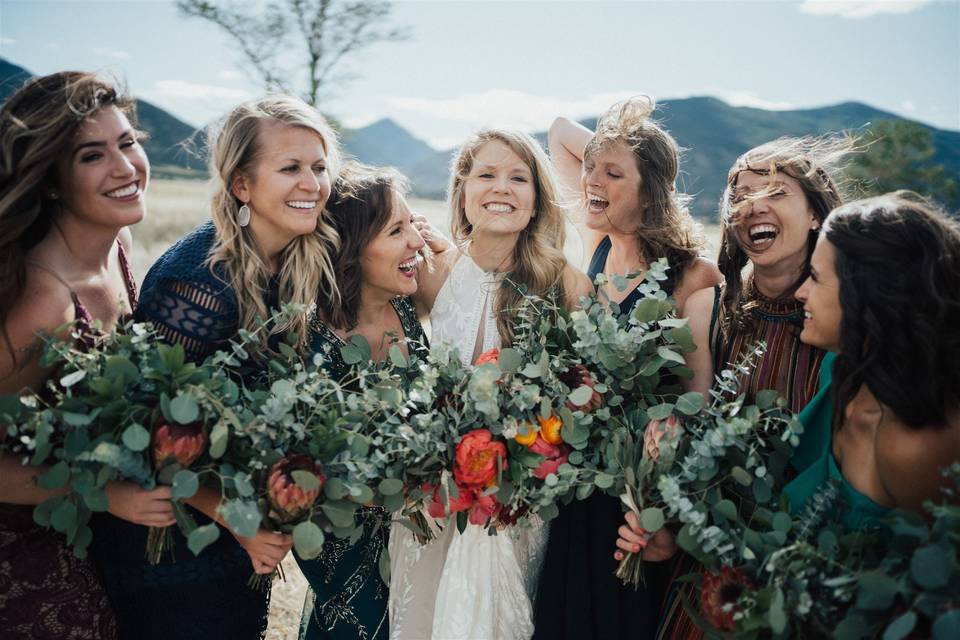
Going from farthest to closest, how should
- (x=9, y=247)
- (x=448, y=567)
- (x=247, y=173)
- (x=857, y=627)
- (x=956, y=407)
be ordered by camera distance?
(x=247, y=173) → (x=448, y=567) → (x=9, y=247) → (x=956, y=407) → (x=857, y=627)

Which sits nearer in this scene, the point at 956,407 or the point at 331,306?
the point at 956,407

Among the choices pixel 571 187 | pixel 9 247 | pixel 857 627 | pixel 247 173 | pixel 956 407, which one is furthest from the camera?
pixel 571 187

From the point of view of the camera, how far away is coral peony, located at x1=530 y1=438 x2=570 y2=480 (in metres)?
2.40

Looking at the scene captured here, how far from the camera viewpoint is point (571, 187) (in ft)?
16.3

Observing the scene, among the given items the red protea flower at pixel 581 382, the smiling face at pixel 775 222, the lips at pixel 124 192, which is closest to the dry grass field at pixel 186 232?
the lips at pixel 124 192

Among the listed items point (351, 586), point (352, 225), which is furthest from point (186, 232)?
point (351, 586)

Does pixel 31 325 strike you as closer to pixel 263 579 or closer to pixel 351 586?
pixel 263 579

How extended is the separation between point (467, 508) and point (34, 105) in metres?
2.08

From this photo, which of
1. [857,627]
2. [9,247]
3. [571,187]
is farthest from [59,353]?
[571,187]

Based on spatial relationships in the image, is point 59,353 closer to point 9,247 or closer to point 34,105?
point 9,247

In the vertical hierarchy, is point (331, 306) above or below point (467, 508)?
above

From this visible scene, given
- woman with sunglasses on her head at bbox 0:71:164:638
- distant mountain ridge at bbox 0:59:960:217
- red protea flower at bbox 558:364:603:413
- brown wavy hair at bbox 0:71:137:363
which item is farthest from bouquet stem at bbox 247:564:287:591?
distant mountain ridge at bbox 0:59:960:217

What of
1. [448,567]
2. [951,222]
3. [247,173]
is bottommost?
[448,567]

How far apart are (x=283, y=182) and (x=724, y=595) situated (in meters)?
2.25
